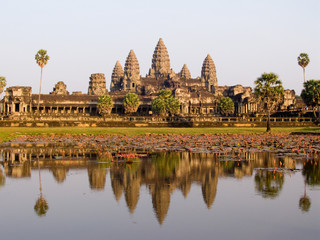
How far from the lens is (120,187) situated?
19.2m

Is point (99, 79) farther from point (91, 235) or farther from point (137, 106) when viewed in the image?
point (91, 235)

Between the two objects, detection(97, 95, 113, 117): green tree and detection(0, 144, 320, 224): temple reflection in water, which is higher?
detection(97, 95, 113, 117): green tree

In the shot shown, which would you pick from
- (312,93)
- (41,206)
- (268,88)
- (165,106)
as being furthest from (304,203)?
(165,106)

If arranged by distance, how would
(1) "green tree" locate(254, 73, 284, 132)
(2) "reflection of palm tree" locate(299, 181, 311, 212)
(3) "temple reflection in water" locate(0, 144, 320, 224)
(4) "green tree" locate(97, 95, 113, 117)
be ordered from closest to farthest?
(2) "reflection of palm tree" locate(299, 181, 311, 212) → (3) "temple reflection in water" locate(0, 144, 320, 224) → (1) "green tree" locate(254, 73, 284, 132) → (4) "green tree" locate(97, 95, 113, 117)

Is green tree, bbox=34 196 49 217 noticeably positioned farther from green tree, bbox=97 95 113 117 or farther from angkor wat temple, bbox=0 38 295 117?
green tree, bbox=97 95 113 117

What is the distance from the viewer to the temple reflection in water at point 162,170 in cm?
1841

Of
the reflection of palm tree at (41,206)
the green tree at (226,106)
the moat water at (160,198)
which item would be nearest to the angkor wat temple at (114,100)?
the green tree at (226,106)

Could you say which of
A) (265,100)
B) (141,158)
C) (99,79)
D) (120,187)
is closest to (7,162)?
(141,158)

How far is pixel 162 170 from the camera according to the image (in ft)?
78.6

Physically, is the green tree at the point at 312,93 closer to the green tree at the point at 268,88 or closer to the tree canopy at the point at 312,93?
the tree canopy at the point at 312,93

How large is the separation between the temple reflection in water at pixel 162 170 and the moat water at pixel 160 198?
43 millimetres

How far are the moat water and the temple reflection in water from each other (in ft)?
0.14

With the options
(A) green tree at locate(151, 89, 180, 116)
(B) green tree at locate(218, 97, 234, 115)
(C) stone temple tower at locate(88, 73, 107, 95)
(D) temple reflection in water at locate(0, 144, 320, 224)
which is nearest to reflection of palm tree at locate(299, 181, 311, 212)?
(D) temple reflection in water at locate(0, 144, 320, 224)

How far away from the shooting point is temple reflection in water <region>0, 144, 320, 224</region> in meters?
18.4
